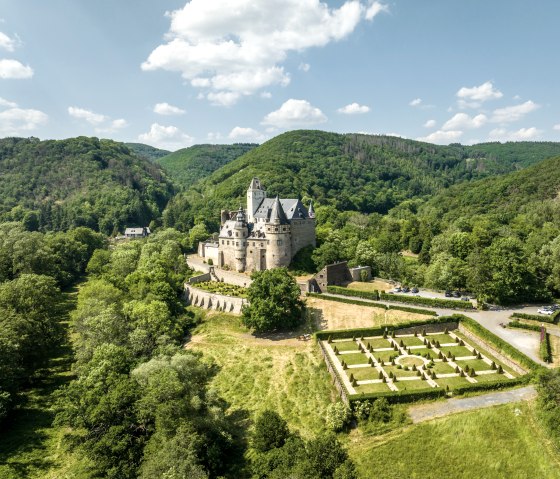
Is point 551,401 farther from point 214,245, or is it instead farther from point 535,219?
point 535,219

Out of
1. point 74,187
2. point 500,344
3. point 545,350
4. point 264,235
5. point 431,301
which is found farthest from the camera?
point 74,187

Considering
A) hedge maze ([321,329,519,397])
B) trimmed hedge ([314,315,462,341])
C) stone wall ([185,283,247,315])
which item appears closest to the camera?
hedge maze ([321,329,519,397])

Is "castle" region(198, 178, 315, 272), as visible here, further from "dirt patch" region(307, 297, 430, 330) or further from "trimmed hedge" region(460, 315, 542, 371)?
"trimmed hedge" region(460, 315, 542, 371)

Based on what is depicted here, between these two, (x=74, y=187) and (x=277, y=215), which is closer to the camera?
(x=277, y=215)

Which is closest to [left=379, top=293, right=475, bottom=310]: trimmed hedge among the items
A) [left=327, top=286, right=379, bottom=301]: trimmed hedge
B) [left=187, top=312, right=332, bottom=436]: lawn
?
[left=327, top=286, right=379, bottom=301]: trimmed hedge

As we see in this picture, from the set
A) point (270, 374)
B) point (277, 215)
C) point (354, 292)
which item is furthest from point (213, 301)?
point (354, 292)

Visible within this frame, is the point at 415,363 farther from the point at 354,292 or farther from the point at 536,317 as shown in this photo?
the point at 354,292

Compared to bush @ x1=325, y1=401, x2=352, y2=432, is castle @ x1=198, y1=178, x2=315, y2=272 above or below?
above
